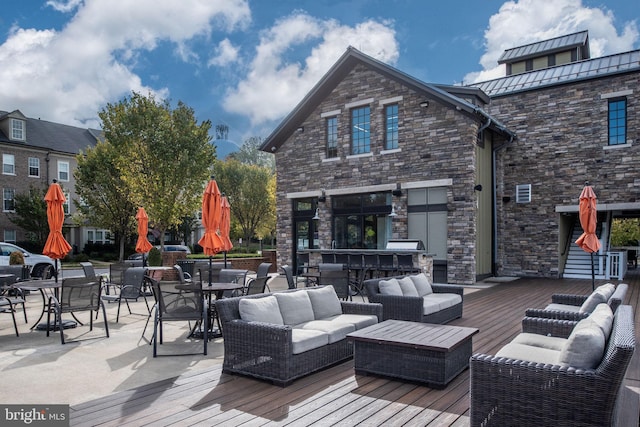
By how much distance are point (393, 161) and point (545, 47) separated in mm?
12753

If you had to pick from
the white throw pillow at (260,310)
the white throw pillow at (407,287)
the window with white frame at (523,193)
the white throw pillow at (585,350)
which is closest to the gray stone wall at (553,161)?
the window with white frame at (523,193)

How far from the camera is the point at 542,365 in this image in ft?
9.99

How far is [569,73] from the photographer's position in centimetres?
1529

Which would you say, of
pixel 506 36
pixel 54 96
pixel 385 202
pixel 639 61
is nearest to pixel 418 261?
pixel 385 202

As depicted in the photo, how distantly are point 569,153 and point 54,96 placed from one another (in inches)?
2719

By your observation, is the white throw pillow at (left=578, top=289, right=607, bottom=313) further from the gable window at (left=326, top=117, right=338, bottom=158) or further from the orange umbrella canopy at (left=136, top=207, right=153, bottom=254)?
the gable window at (left=326, top=117, right=338, bottom=158)

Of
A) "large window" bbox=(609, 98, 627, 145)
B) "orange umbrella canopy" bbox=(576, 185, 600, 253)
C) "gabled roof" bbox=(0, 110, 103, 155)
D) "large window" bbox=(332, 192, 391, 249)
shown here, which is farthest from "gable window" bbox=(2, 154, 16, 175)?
"large window" bbox=(609, 98, 627, 145)

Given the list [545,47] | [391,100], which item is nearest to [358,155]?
[391,100]

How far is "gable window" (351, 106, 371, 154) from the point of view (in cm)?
1491

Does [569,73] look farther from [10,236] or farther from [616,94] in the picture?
[10,236]

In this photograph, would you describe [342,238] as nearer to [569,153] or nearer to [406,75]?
[406,75]

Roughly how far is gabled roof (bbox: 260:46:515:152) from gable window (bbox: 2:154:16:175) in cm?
1787

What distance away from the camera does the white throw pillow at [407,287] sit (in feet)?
22.8

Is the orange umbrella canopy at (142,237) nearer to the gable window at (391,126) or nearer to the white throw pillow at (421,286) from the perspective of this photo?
the white throw pillow at (421,286)
